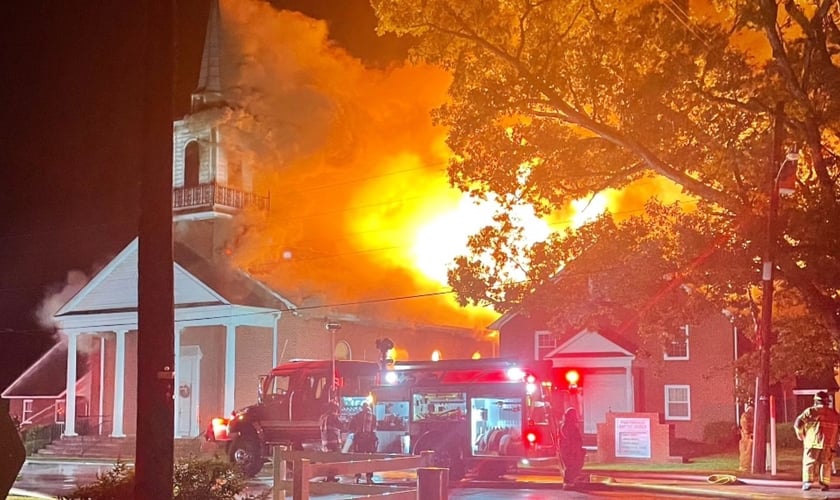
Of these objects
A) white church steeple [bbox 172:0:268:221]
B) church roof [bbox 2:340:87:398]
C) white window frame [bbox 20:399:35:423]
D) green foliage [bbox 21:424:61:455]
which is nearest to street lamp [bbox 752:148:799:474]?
white church steeple [bbox 172:0:268:221]

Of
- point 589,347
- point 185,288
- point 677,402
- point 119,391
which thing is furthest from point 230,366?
point 677,402

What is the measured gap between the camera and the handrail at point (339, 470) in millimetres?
8078

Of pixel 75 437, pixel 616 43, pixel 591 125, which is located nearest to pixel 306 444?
pixel 591 125

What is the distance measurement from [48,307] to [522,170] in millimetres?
26861

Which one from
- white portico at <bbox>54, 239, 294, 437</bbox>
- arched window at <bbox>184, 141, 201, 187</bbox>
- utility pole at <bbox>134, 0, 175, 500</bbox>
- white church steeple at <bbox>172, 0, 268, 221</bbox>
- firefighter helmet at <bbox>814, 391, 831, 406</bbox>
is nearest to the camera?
utility pole at <bbox>134, 0, 175, 500</bbox>

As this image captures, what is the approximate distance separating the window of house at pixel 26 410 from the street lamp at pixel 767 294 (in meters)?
28.6

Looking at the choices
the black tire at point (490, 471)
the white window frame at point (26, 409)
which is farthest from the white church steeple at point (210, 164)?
the black tire at point (490, 471)

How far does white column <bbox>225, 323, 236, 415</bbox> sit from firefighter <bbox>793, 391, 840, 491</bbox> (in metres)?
19.4

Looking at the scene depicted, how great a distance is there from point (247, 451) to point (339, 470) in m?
13.0

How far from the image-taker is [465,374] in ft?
61.5

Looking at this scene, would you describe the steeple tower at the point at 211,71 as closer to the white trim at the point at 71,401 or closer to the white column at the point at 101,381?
the white column at the point at 101,381

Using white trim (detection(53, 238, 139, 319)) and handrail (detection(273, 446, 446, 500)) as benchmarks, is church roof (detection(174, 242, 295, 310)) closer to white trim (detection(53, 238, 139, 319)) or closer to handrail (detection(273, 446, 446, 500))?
white trim (detection(53, 238, 139, 319))

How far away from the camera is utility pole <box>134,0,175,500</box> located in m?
8.40

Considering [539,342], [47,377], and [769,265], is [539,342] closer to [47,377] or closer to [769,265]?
[769,265]
